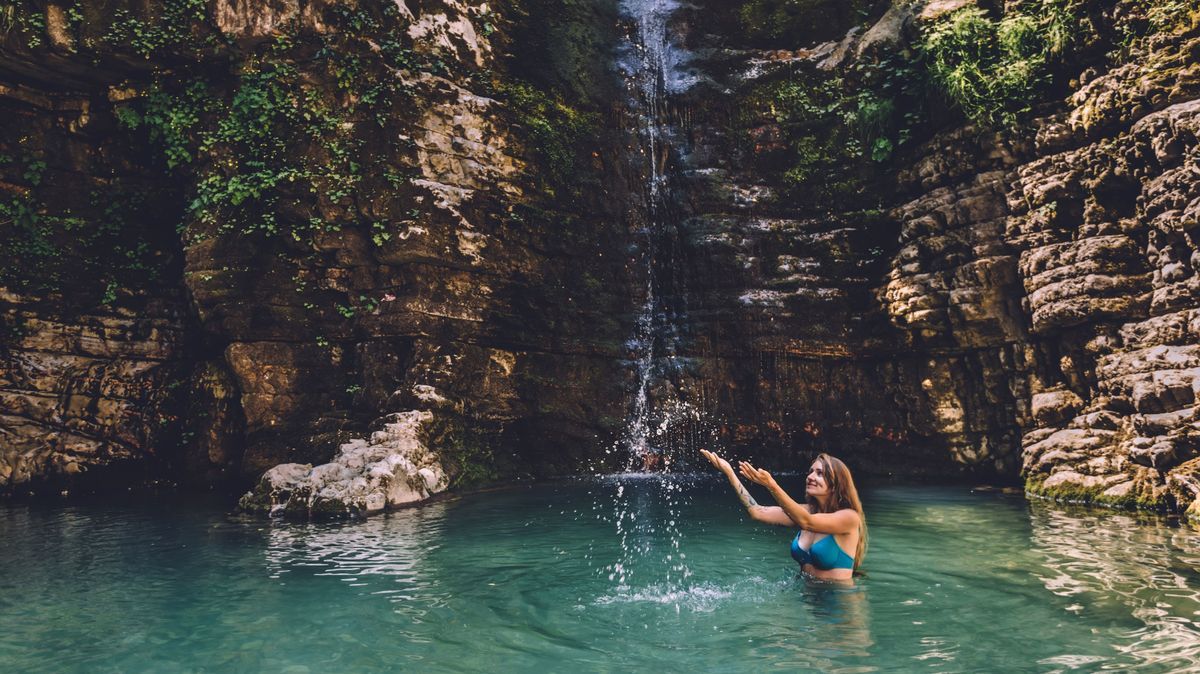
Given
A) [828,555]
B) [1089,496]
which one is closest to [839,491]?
[828,555]

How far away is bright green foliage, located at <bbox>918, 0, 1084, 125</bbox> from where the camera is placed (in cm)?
1055

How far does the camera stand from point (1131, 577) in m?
5.47

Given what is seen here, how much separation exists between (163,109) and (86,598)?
1035cm

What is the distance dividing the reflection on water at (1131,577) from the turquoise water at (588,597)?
0.02 meters

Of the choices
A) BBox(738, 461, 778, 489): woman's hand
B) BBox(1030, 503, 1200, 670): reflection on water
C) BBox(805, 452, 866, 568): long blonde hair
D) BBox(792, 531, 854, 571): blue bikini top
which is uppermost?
BBox(738, 461, 778, 489): woman's hand

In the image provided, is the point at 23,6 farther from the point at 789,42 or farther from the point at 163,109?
the point at 789,42

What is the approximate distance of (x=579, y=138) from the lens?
14570 millimetres

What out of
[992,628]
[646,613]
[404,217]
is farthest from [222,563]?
[404,217]

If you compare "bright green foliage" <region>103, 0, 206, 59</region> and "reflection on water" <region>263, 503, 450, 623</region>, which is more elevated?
"bright green foliage" <region>103, 0, 206, 59</region>

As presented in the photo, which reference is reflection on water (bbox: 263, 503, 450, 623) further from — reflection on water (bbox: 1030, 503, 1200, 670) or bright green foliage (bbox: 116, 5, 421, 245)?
bright green foliage (bbox: 116, 5, 421, 245)

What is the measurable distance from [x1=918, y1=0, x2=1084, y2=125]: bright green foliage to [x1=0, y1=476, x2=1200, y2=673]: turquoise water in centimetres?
637

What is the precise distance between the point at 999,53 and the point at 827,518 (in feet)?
32.1

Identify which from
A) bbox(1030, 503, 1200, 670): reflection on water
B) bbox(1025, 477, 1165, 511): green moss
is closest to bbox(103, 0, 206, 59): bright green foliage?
bbox(1030, 503, 1200, 670): reflection on water

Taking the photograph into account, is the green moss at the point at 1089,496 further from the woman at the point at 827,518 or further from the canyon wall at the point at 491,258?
the woman at the point at 827,518
